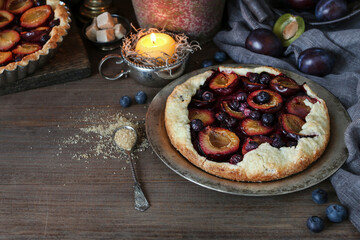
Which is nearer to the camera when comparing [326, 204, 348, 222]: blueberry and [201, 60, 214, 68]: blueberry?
[326, 204, 348, 222]: blueberry

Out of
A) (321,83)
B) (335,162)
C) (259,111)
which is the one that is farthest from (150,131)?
(321,83)

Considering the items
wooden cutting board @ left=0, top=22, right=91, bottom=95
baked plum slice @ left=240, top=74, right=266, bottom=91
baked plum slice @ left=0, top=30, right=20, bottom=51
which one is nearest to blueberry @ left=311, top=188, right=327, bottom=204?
baked plum slice @ left=240, top=74, right=266, bottom=91

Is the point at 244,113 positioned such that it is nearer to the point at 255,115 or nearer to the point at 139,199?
the point at 255,115

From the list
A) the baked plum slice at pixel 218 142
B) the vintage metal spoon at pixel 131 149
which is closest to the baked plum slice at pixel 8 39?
the vintage metal spoon at pixel 131 149

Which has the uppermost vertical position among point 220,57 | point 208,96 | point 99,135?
point 208,96

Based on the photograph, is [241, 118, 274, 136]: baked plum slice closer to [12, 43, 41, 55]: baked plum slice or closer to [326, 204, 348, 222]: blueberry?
[326, 204, 348, 222]: blueberry

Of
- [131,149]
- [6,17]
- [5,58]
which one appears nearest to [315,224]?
[131,149]
